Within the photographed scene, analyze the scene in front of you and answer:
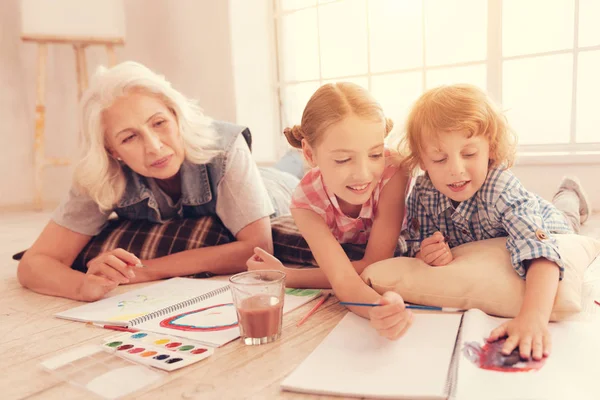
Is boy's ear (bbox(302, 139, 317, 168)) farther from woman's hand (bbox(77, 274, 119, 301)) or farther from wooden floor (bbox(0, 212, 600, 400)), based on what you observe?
woman's hand (bbox(77, 274, 119, 301))

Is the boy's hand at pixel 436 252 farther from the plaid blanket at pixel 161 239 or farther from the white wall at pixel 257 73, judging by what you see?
the white wall at pixel 257 73

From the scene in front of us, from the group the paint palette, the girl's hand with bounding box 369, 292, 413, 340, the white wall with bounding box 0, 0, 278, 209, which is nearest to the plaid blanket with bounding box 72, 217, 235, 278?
the paint palette

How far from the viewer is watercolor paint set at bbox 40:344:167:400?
0.85m

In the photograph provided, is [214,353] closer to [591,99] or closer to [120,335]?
[120,335]

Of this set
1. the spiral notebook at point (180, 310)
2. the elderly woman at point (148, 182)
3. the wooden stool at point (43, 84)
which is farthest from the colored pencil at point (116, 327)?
the wooden stool at point (43, 84)

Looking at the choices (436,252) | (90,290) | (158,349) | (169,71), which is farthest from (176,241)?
(169,71)

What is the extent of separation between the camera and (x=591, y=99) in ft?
8.50

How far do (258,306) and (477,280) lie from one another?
18.5 inches

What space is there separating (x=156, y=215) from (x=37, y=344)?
0.69 metres

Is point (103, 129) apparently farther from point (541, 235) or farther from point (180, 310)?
point (541, 235)

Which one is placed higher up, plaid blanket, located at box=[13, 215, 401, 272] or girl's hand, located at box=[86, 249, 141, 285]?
girl's hand, located at box=[86, 249, 141, 285]

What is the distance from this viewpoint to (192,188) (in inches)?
65.8

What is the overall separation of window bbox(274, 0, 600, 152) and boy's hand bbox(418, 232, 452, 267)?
1.36 meters

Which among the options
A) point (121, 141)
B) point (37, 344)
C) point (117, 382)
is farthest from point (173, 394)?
point (121, 141)
